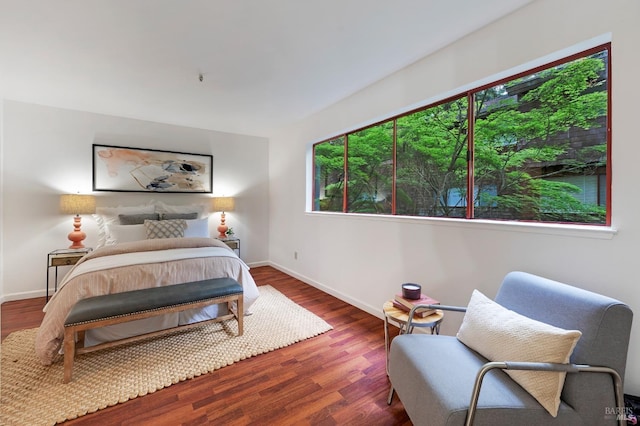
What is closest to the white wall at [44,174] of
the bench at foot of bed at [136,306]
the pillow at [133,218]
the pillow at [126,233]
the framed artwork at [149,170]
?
the framed artwork at [149,170]

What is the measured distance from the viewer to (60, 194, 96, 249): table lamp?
318cm

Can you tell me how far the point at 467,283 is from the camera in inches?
77.8

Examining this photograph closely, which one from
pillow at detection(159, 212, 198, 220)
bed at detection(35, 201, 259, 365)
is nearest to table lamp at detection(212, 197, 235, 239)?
pillow at detection(159, 212, 198, 220)

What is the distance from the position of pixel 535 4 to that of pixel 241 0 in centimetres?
187

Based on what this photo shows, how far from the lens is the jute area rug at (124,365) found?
1557mm

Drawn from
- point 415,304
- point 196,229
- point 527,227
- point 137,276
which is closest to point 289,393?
point 415,304

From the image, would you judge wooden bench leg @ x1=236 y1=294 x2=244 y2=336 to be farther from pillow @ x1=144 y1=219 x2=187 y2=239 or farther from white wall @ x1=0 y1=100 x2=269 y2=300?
white wall @ x1=0 y1=100 x2=269 y2=300

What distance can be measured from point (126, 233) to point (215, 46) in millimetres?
2466

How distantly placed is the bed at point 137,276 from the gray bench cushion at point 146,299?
15 centimetres

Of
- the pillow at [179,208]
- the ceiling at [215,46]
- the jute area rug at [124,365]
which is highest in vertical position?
the ceiling at [215,46]

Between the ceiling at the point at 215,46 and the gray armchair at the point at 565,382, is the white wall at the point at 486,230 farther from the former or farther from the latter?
the gray armchair at the point at 565,382

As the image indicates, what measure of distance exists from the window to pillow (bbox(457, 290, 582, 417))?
831mm

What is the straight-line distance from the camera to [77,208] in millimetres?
3219

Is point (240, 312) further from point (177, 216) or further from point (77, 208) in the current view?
point (77, 208)
